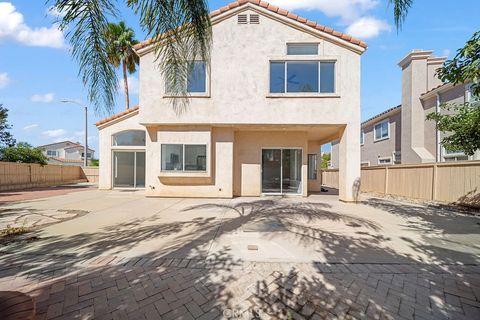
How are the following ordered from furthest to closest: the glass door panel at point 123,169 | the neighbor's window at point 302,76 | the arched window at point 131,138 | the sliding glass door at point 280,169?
the glass door panel at point 123,169, the arched window at point 131,138, the sliding glass door at point 280,169, the neighbor's window at point 302,76

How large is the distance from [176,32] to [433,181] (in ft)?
42.9

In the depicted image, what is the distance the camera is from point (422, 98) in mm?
15945

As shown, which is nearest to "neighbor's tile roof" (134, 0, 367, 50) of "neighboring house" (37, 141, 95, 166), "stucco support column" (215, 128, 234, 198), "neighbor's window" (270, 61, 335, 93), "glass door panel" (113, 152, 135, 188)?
"neighbor's window" (270, 61, 335, 93)

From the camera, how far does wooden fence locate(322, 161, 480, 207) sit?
915 cm

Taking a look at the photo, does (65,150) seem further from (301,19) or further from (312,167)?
(301,19)

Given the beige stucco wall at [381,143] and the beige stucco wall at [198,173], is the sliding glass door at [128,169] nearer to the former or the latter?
the beige stucco wall at [198,173]

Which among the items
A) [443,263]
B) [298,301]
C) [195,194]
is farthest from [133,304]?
[195,194]

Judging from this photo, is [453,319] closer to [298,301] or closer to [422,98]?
[298,301]

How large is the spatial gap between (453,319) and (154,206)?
900 centimetres

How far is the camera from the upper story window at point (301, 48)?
11.1m

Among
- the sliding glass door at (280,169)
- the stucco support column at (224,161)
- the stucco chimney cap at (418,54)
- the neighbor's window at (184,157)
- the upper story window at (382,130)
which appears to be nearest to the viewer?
the neighbor's window at (184,157)

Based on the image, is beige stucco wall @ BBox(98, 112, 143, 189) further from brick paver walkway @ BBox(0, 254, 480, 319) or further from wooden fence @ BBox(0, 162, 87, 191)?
brick paver walkway @ BBox(0, 254, 480, 319)

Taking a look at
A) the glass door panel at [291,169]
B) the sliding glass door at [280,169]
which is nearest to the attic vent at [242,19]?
the sliding glass door at [280,169]

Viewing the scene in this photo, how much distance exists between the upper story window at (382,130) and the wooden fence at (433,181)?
269 inches
